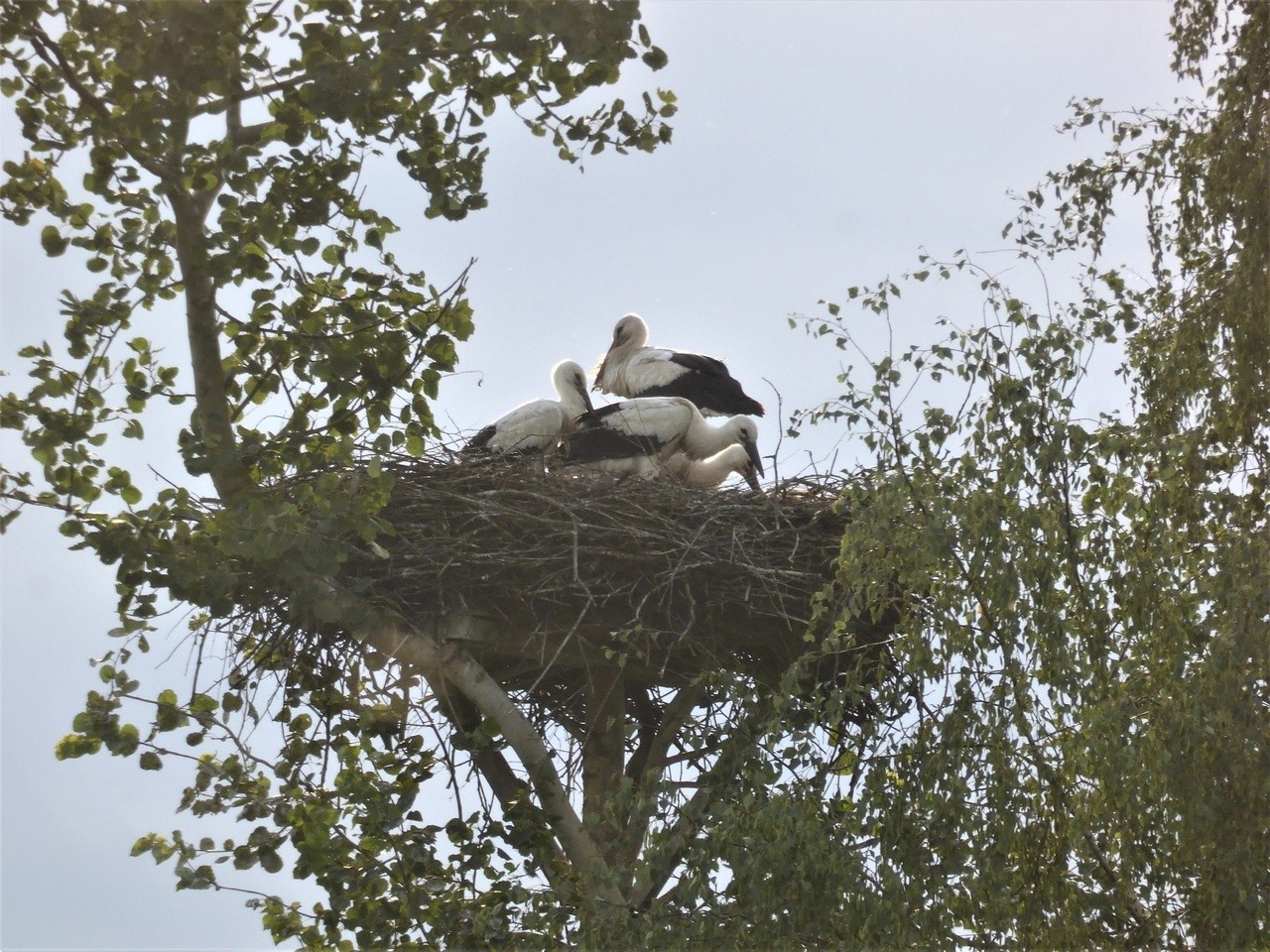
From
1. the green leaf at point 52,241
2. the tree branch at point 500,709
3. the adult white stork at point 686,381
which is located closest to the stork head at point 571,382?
the adult white stork at point 686,381

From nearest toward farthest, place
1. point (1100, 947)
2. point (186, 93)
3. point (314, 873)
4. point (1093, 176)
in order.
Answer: point (1100, 947) < point (186, 93) < point (314, 873) < point (1093, 176)

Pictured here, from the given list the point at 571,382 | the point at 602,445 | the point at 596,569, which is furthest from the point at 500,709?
the point at 571,382

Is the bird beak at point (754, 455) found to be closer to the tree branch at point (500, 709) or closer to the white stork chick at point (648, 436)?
the white stork chick at point (648, 436)

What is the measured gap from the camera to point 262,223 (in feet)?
17.6

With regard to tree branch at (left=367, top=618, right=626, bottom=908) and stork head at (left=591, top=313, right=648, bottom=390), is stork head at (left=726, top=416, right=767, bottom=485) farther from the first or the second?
tree branch at (left=367, top=618, right=626, bottom=908)

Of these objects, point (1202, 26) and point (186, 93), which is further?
point (1202, 26)

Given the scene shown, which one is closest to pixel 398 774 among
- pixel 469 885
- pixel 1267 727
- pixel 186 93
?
pixel 469 885

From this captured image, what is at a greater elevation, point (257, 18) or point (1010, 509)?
point (257, 18)

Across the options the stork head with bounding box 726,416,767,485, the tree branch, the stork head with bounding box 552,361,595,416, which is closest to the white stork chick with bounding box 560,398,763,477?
the stork head with bounding box 726,416,767,485

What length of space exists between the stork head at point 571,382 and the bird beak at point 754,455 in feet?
3.56

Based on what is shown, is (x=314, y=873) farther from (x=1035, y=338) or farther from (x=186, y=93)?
(x=1035, y=338)

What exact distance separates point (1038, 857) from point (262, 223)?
318 cm

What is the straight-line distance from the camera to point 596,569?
6805 mm

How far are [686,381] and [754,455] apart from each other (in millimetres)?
948
